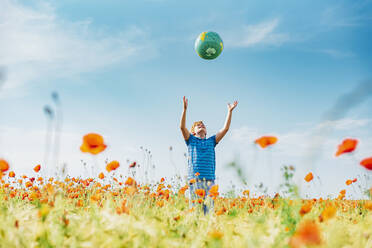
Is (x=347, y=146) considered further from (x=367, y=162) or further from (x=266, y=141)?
(x=266, y=141)

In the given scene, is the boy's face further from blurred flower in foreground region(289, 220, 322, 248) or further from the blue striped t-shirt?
blurred flower in foreground region(289, 220, 322, 248)

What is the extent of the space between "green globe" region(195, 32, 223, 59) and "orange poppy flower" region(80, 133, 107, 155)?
4.12 metres

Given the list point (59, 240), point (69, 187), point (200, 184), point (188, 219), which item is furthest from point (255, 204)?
point (59, 240)

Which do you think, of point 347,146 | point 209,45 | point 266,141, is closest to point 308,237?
point 347,146

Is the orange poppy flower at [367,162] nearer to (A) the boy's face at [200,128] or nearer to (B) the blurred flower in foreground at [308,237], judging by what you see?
(B) the blurred flower in foreground at [308,237]

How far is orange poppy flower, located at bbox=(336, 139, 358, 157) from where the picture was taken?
2646 millimetres

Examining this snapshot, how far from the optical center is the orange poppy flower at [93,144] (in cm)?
286

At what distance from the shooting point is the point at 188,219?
3.61 m

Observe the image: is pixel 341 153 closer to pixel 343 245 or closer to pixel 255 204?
pixel 343 245

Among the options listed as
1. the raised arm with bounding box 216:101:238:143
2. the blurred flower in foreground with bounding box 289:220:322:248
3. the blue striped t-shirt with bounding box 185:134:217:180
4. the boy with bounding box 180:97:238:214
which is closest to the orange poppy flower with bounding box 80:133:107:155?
the blurred flower in foreground with bounding box 289:220:322:248

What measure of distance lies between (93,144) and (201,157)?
3040mm

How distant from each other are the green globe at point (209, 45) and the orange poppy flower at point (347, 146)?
4.16 m

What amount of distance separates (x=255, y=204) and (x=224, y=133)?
1.53m

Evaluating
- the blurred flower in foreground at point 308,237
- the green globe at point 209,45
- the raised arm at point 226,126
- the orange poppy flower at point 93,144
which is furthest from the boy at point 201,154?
the blurred flower in foreground at point 308,237
